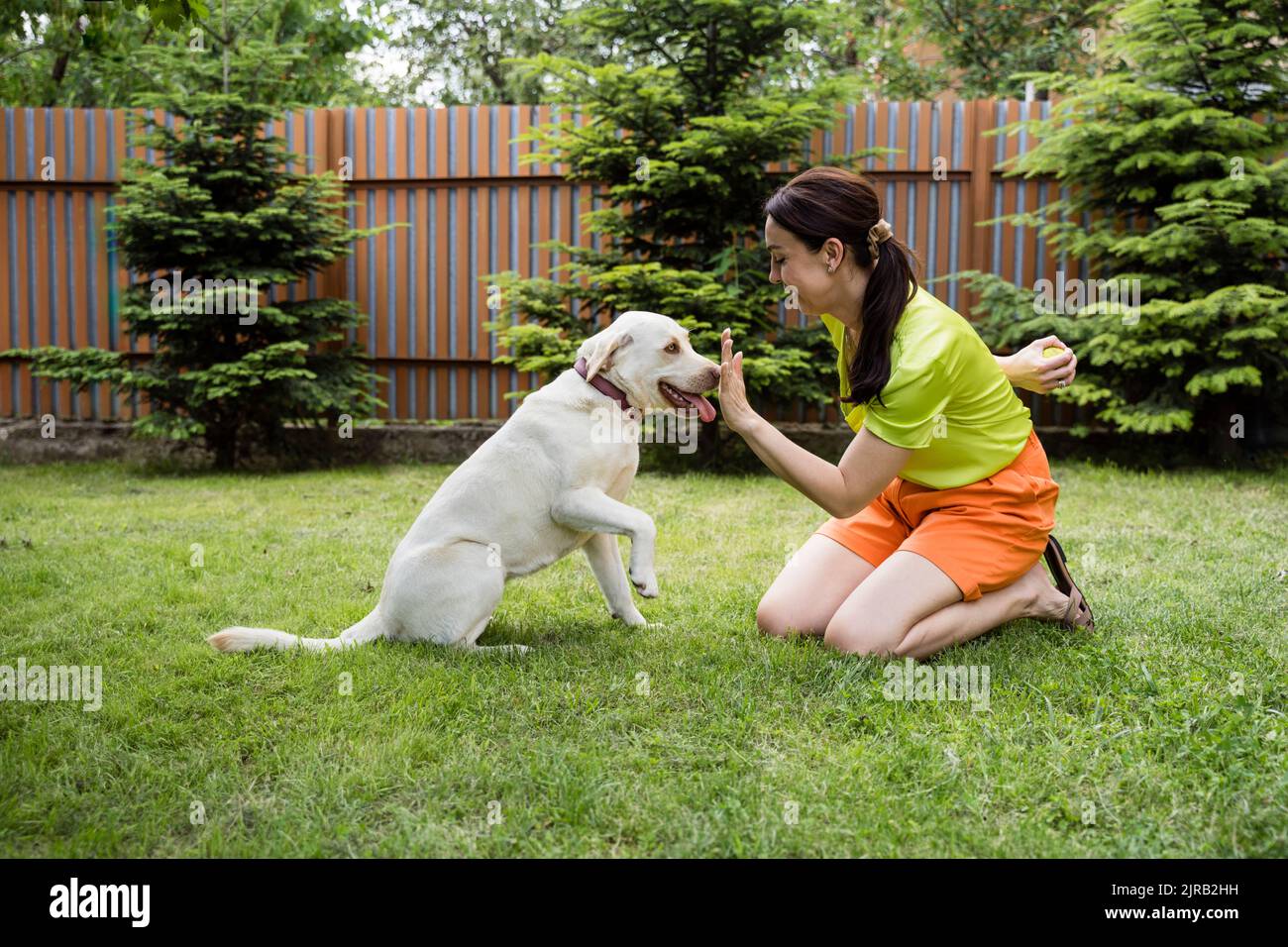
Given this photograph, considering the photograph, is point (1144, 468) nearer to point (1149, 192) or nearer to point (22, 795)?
point (1149, 192)

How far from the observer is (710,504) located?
22.1 feet

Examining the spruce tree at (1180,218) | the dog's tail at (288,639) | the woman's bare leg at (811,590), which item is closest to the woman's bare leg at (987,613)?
the woman's bare leg at (811,590)

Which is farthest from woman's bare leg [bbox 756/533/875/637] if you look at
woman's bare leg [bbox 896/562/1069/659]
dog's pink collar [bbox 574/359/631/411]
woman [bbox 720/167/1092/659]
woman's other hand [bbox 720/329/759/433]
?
dog's pink collar [bbox 574/359/631/411]

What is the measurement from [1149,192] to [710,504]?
4.22 m

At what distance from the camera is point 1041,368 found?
12.1 ft

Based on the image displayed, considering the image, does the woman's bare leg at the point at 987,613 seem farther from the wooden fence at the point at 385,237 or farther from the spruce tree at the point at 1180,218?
the wooden fence at the point at 385,237

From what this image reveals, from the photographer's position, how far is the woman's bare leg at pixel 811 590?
12.2 feet

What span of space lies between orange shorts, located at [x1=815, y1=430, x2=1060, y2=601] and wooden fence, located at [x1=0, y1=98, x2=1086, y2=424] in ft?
17.0

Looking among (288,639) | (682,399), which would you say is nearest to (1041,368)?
(682,399)

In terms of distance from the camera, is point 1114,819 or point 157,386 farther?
point 157,386

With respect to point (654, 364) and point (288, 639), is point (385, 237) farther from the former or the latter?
point (288, 639)

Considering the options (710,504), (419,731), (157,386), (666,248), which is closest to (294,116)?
(157,386)

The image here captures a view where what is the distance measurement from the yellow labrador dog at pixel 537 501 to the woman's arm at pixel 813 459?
0.96 ft
